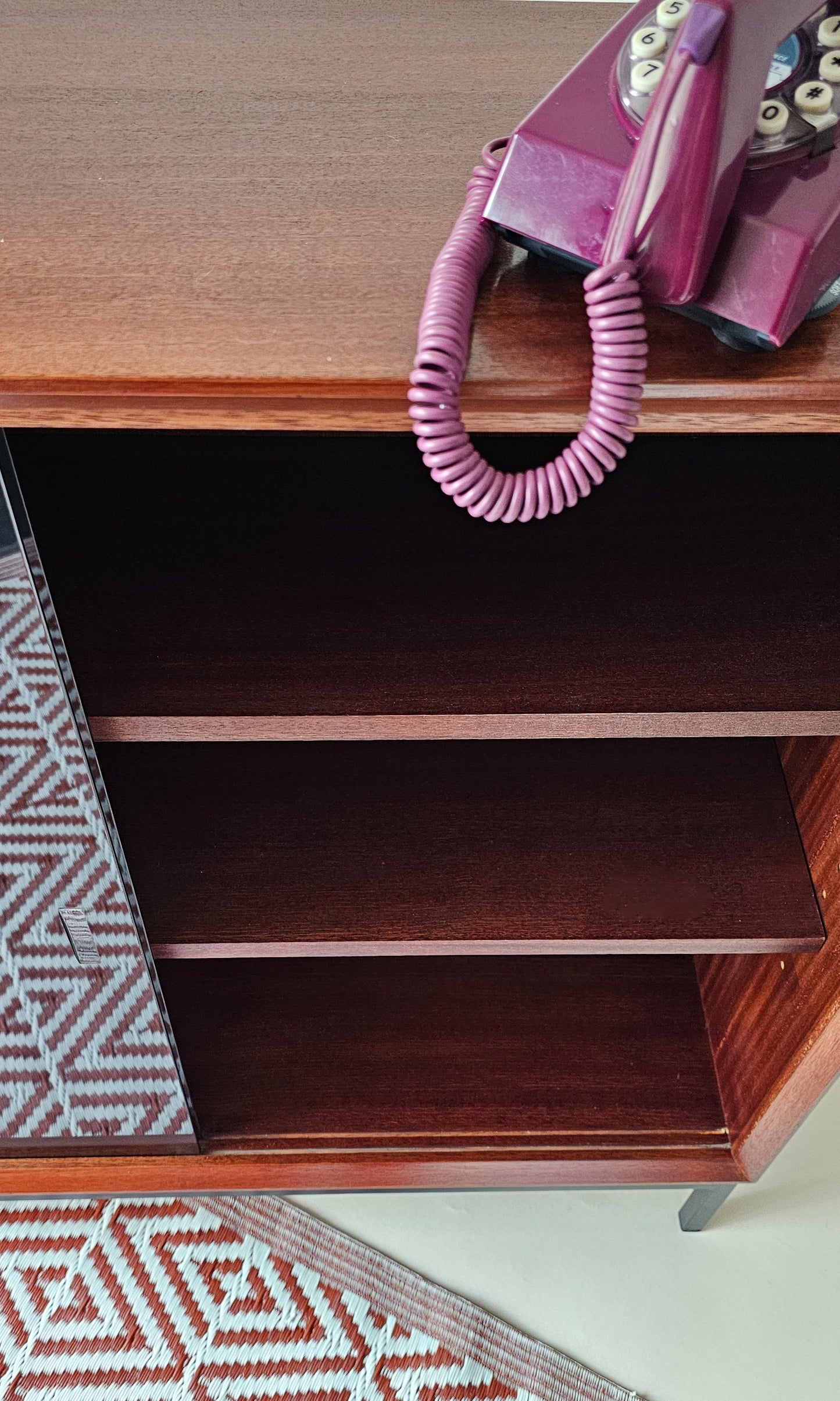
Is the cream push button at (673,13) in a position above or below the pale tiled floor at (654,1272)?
above

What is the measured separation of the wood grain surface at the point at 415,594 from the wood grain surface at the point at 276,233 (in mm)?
189

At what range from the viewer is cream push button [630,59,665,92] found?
469 mm

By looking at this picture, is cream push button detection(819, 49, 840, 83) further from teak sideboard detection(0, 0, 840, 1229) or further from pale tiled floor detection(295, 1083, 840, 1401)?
pale tiled floor detection(295, 1083, 840, 1401)

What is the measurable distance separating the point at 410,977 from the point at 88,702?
0.50m

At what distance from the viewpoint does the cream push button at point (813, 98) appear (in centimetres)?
48

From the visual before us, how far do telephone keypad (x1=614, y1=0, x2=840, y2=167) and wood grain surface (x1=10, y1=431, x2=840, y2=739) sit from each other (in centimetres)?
26

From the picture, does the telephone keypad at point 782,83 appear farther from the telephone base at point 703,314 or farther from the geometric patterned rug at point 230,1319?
the geometric patterned rug at point 230,1319

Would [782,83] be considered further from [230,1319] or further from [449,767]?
[230,1319]

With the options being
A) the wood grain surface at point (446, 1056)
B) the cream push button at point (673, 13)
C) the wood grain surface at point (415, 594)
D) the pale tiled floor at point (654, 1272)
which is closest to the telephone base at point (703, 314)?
the cream push button at point (673, 13)

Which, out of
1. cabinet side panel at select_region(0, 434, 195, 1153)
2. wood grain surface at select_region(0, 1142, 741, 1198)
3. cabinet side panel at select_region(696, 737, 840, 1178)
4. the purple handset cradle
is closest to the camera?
the purple handset cradle

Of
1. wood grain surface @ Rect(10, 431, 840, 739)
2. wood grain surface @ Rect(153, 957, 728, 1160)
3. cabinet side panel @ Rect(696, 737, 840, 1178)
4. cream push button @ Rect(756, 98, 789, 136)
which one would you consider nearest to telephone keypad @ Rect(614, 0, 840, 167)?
cream push button @ Rect(756, 98, 789, 136)

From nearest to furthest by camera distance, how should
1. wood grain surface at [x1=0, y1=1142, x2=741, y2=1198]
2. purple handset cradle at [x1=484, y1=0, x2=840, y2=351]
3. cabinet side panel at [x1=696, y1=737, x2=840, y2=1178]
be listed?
purple handset cradle at [x1=484, y1=0, x2=840, y2=351]
cabinet side panel at [x1=696, y1=737, x2=840, y2=1178]
wood grain surface at [x1=0, y1=1142, x2=741, y2=1198]

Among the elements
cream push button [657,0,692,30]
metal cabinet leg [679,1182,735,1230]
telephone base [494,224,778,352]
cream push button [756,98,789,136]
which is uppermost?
→ cream push button [657,0,692,30]

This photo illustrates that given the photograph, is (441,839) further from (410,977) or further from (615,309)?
(615,309)
